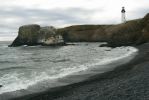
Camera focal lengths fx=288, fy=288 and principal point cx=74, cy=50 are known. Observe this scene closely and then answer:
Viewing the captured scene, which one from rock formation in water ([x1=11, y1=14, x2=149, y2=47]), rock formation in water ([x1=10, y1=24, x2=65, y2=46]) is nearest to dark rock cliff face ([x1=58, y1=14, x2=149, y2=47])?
rock formation in water ([x1=11, y1=14, x2=149, y2=47])

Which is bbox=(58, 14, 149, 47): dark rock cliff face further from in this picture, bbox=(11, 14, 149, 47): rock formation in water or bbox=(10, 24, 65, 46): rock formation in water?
bbox=(10, 24, 65, 46): rock formation in water

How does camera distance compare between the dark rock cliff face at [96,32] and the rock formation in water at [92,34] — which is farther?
the dark rock cliff face at [96,32]

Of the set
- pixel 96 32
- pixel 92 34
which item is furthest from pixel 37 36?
pixel 92 34

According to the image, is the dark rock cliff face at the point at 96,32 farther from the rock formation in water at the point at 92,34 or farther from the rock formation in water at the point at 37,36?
the rock formation in water at the point at 37,36

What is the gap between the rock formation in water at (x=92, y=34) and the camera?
85.7 m

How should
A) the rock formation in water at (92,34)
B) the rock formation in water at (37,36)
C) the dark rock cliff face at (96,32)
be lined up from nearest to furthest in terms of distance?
the rock formation in water at (92,34)
the dark rock cliff face at (96,32)
the rock formation in water at (37,36)

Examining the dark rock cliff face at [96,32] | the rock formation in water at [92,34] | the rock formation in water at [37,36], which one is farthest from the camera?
the rock formation in water at [37,36]

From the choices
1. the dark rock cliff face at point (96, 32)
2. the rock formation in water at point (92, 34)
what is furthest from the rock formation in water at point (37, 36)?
the dark rock cliff face at point (96, 32)

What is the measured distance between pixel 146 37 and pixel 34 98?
61293 mm

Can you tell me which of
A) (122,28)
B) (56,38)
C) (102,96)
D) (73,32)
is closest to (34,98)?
(102,96)

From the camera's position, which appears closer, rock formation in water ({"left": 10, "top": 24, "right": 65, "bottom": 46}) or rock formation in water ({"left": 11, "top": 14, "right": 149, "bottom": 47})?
rock formation in water ({"left": 11, "top": 14, "right": 149, "bottom": 47})

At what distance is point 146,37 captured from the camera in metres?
75.0

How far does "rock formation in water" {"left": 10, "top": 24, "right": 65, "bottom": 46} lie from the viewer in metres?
111

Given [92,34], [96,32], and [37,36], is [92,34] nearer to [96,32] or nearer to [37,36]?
[96,32]
